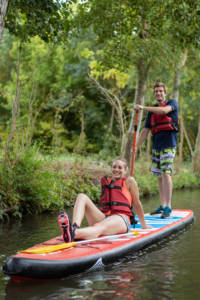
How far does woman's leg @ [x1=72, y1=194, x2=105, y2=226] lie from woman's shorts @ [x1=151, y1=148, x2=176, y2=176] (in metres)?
1.84

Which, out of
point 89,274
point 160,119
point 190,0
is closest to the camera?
point 89,274

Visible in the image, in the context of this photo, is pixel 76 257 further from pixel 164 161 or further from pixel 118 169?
pixel 164 161

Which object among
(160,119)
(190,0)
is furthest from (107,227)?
(190,0)

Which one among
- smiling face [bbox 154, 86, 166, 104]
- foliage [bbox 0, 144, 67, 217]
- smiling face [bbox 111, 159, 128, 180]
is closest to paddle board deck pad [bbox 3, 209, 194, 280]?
smiling face [bbox 111, 159, 128, 180]

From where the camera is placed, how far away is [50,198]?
7.51 meters

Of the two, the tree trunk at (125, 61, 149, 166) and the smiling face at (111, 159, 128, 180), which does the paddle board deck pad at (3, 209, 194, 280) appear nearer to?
the smiling face at (111, 159, 128, 180)

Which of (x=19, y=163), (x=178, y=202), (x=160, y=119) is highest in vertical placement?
(x=160, y=119)

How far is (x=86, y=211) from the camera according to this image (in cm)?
464

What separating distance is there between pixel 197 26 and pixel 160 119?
6.86 feet

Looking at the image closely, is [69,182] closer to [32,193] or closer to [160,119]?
[32,193]

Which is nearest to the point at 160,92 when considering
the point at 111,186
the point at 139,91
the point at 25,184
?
the point at 111,186

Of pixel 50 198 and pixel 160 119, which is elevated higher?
pixel 160 119

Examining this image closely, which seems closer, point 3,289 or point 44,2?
point 3,289

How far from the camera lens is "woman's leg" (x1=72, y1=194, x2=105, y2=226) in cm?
433
